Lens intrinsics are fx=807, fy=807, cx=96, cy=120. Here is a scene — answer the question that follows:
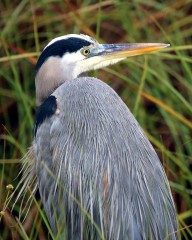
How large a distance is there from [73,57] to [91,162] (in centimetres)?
48

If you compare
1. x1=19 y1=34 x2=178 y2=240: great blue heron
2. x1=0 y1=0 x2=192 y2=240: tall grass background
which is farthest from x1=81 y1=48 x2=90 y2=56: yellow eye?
x1=0 y1=0 x2=192 y2=240: tall grass background

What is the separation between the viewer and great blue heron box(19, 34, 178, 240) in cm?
240

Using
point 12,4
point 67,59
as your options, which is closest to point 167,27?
point 12,4

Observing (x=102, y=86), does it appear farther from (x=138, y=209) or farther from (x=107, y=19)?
(x=107, y=19)

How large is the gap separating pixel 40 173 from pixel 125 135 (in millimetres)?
342

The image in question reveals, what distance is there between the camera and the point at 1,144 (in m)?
3.74

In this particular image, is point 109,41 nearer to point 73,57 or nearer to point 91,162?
point 73,57

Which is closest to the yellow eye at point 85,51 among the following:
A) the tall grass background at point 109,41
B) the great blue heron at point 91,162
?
the great blue heron at point 91,162

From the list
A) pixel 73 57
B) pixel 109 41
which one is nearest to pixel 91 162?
pixel 73 57

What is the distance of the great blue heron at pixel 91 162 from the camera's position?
240cm

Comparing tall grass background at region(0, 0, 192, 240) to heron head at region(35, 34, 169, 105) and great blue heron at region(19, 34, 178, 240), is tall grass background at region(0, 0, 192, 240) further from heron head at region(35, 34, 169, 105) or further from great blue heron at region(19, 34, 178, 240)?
great blue heron at region(19, 34, 178, 240)

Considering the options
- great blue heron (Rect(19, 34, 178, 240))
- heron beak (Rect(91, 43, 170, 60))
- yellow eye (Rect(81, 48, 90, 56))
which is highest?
yellow eye (Rect(81, 48, 90, 56))

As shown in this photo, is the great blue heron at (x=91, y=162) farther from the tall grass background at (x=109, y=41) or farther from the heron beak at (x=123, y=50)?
the tall grass background at (x=109, y=41)

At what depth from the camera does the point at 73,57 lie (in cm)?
279
